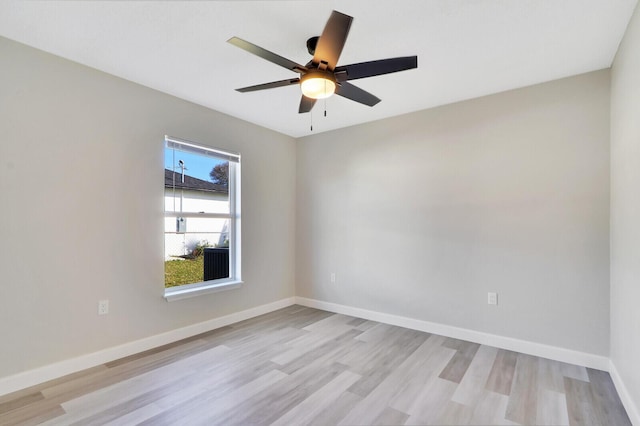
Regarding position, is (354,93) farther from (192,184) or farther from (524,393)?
(524,393)

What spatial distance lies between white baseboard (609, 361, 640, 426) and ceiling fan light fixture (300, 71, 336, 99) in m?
2.65

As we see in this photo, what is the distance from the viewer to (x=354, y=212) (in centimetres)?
405

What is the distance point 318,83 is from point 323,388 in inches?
83.9

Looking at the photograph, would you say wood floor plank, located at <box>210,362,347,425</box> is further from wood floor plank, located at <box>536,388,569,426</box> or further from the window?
the window

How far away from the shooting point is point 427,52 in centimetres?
233

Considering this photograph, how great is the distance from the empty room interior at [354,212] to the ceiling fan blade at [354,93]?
3 cm

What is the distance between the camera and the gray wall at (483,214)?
8.63 ft

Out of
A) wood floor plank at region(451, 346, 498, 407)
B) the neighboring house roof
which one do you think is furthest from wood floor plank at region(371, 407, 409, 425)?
the neighboring house roof

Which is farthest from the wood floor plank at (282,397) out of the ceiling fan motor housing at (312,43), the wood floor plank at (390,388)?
the ceiling fan motor housing at (312,43)

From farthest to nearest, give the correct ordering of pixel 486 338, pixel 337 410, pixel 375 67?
1. pixel 486 338
2. pixel 337 410
3. pixel 375 67

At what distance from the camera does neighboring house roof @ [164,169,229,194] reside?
317 centimetres

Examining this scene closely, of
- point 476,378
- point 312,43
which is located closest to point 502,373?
point 476,378

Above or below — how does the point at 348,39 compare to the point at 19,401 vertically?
above

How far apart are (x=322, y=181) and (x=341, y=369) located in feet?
8.30
